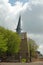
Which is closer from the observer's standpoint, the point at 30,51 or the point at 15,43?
the point at 15,43

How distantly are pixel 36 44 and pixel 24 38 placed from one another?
28.4 feet

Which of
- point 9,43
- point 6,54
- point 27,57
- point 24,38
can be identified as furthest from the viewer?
point 24,38

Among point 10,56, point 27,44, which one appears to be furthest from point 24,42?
point 10,56

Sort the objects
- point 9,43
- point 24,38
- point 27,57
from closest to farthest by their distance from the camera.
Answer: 1. point 9,43
2. point 27,57
3. point 24,38

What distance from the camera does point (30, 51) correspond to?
108 meters

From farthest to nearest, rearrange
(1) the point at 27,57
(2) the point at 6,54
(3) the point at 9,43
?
(1) the point at 27,57 → (2) the point at 6,54 → (3) the point at 9,43

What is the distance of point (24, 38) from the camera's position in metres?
116

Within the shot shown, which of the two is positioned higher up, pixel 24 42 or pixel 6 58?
pixel 24 42

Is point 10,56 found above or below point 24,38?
below

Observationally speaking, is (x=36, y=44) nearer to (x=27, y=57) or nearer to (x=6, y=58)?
(x=27, y=57)

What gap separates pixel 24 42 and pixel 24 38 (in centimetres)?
266

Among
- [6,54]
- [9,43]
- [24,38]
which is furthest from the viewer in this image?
[24,38]

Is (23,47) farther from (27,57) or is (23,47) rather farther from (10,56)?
(10,56)

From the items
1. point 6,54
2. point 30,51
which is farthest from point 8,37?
point 30,51
